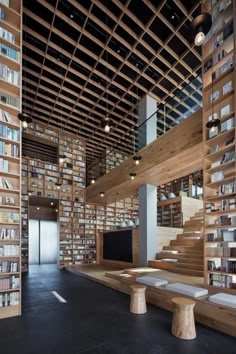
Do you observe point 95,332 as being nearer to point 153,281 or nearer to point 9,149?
point 153,281

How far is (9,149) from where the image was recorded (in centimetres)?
441

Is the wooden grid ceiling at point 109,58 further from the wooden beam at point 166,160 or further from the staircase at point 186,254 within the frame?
the staircase at point 186,254

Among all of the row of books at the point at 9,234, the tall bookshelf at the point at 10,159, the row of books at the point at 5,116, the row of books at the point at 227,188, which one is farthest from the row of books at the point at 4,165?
the row of books at the point at 227,188

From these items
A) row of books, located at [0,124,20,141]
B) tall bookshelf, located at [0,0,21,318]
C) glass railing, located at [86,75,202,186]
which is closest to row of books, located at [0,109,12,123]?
tall bookshelf, located at [0,0,21,318]

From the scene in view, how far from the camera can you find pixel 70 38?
243 inches

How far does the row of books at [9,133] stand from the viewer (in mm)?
4312

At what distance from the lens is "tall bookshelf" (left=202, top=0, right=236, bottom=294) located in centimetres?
416

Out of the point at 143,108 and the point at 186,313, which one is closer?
the point at 186,313

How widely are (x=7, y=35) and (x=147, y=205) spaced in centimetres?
605

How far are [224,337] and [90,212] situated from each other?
921 cm

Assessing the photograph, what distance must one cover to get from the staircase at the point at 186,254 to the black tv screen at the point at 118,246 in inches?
57.2

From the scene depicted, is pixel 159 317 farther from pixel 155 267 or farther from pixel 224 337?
pixel 155 267

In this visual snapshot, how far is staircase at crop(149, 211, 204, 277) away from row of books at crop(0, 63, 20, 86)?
5887 millimetres

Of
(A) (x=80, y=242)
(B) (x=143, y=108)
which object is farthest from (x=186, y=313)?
(A) (x=80, y=242)
